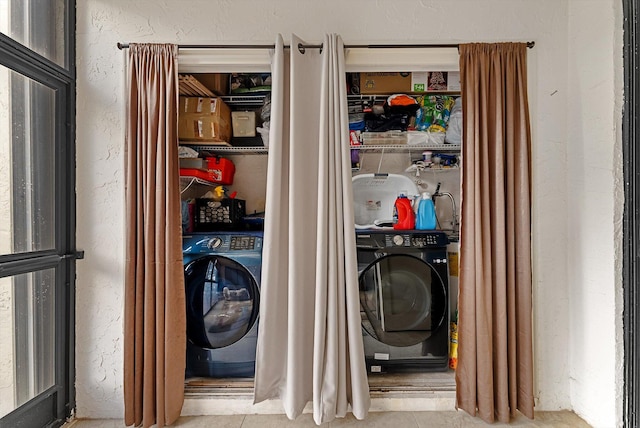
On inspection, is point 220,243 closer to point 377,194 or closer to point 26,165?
point 26,165

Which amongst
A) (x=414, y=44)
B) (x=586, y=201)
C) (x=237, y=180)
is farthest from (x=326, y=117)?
(x=586, y=201)

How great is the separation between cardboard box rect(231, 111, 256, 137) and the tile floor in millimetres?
1679

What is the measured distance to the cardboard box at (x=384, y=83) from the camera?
225 centimetres

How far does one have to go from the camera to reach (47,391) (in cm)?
171

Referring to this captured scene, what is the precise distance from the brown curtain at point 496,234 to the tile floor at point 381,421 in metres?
0.08

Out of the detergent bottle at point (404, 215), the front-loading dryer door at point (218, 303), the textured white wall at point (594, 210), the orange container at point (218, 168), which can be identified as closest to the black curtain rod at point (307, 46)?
the textured white wall at point (594, 210)

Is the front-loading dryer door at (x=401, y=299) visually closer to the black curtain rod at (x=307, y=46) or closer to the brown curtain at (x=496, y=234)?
the brown curtain at (x=496, y=234)

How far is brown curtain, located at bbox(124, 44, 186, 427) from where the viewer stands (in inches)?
68.6

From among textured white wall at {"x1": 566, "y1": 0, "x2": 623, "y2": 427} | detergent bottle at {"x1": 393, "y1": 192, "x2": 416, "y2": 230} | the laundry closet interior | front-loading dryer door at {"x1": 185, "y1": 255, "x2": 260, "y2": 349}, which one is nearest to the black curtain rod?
the laundry closet interior

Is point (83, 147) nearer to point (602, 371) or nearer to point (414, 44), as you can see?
point (414, 44)

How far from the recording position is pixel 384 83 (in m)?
2.26

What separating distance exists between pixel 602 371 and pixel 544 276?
48 centimetres

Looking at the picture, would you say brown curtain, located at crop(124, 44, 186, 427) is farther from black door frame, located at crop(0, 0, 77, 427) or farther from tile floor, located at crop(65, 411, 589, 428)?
black door frame, located at crop(0, 0, 77, 427)

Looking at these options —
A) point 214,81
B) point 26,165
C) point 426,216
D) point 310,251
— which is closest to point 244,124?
point 214,81
